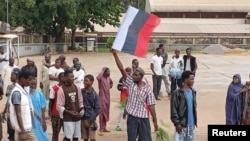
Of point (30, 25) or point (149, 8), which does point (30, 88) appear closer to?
point (30, 25)

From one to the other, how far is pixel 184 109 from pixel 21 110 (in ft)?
7.22

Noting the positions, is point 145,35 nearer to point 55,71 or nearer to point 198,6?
point 55,71

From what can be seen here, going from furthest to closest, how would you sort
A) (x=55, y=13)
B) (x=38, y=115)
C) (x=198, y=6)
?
1. (x=198, y=6)
2. (x=55, y=13)
3. (x=38, y=115)

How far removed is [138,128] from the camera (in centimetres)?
741

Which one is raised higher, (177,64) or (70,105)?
(177,64)

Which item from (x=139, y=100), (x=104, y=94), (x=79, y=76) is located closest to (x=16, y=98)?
(x=139, y=100)

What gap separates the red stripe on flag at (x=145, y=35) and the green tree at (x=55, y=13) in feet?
107

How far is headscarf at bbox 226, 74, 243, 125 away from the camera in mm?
8977

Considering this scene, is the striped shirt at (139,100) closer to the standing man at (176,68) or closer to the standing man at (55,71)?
the standing man at (55,71)

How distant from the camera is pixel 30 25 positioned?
40.8m

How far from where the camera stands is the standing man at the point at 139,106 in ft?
23.7

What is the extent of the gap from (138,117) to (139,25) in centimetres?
132

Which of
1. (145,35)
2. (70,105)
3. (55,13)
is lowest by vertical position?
(70,105)

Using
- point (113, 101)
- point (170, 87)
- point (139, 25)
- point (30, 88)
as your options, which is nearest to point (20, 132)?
point (30, 88)
